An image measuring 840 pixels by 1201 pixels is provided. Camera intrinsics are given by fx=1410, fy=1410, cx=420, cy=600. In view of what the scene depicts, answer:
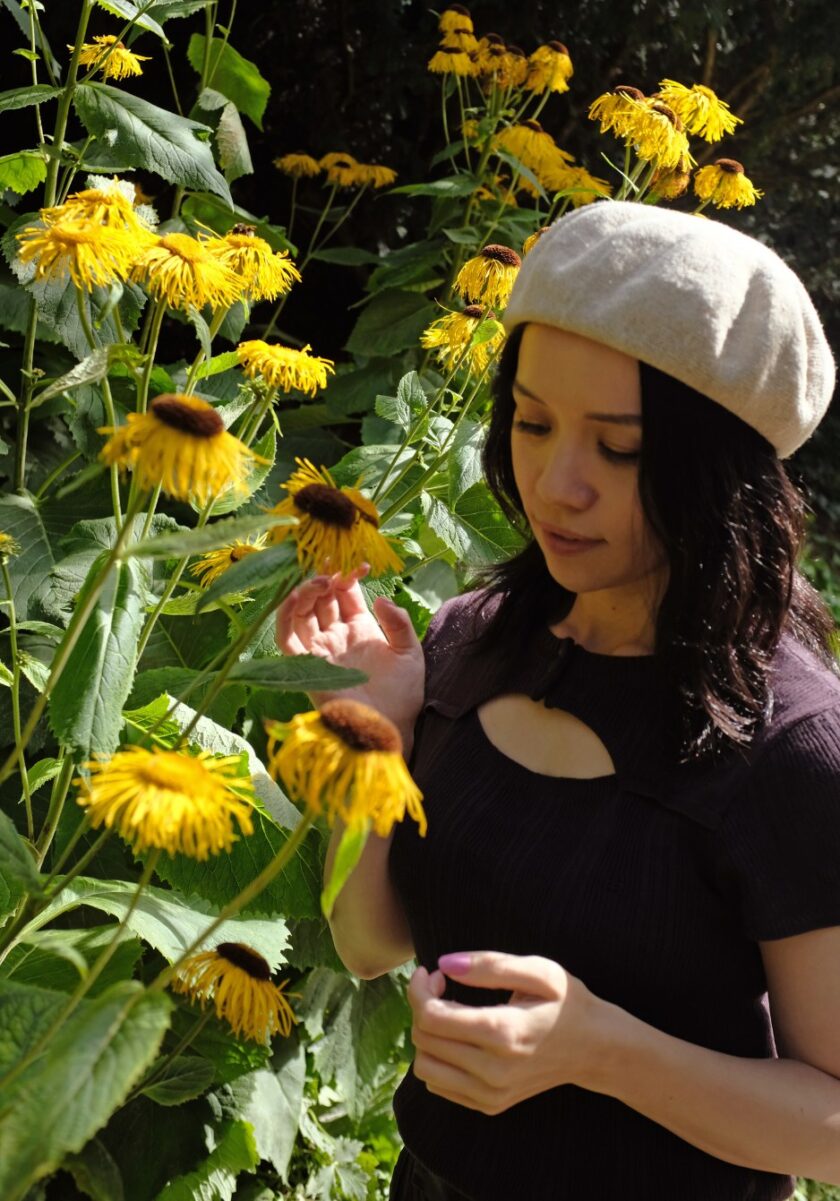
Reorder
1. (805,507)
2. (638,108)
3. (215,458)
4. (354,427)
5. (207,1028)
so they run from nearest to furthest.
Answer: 1. (215,458)
2. (805,507)
3. (207,1028)
4. (638,108)
5. (354,427)

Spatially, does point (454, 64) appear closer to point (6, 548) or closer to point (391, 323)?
point (391, 323)

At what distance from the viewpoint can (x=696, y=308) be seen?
1.07m

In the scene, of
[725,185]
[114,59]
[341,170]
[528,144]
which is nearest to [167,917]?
[114,59]

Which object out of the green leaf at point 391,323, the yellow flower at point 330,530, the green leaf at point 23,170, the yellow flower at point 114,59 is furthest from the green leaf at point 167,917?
the green leaf at point 391,323

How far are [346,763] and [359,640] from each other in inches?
20.6

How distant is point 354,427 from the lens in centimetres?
323

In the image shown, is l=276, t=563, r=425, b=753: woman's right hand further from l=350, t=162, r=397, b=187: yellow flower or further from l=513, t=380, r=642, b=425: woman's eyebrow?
l=350, t=162, r=397, b=187: yellow flower

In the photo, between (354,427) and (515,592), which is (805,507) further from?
(354,427)

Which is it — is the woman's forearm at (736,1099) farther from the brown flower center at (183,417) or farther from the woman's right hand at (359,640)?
the brown flower center at (183,417)

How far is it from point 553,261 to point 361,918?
0.64 m

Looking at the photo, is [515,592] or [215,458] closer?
[215,458]

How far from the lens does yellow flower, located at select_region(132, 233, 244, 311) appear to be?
1.26 metres

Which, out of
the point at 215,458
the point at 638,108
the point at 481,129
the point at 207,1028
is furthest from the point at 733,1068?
the point at 481,129

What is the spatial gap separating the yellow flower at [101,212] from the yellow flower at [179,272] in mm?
30
